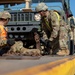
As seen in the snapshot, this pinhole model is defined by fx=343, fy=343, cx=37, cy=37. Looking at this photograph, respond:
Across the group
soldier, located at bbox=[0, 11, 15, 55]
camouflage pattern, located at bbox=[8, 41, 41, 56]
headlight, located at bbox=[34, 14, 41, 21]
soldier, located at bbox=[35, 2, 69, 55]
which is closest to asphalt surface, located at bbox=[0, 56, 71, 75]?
camouflage pattern, located at bbox=[8, 41, 41, 56]

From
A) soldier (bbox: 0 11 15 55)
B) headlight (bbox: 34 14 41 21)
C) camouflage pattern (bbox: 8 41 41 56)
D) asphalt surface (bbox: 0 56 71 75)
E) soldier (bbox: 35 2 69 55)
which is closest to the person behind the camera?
asphalt surface (bbox: 0 56 71 75)

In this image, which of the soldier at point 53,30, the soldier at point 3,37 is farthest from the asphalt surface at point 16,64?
the soldier at point 53,30

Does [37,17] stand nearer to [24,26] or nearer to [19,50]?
[24,26]

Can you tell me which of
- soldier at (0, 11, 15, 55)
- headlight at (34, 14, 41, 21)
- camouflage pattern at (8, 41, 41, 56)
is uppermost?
headlight at (34, 14, 41, 21)

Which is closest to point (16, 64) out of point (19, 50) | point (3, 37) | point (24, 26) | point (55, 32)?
point (19, 50)

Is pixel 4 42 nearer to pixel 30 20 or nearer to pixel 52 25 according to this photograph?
pixel 52 25

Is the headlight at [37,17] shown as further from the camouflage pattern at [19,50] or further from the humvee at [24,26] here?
the camouflage pattern at [19,50]

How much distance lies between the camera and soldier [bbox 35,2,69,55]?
5785mm

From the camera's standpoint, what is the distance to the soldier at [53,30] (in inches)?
228

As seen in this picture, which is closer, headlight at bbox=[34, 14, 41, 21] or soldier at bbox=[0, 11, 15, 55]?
soldier at bbox=[0, 11, 15, 55]

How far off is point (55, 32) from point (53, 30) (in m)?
0.05

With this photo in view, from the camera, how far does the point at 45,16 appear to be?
5840mm

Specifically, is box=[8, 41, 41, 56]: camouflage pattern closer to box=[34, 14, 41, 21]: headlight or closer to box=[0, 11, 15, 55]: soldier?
box=[0, 11, 15, 55]: soldier

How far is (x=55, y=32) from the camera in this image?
5.81 meters
